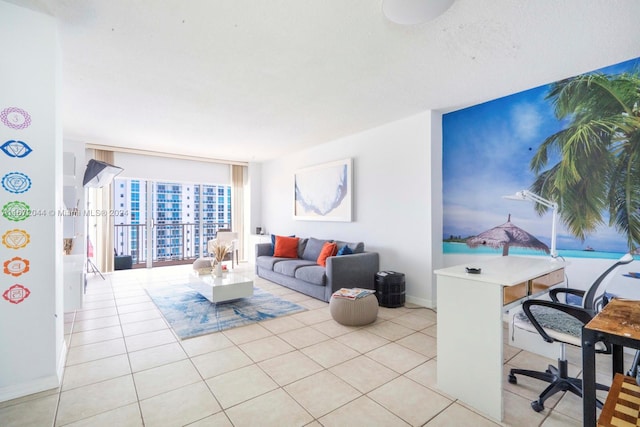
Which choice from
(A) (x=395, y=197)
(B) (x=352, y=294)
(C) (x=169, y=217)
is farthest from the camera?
(C) (x=169, y=217)

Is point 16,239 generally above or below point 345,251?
above

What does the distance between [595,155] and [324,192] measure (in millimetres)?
3731

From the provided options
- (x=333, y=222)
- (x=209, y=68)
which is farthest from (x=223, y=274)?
(x=209, y=68)

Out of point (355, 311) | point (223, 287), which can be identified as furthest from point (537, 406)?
point (223, 287)

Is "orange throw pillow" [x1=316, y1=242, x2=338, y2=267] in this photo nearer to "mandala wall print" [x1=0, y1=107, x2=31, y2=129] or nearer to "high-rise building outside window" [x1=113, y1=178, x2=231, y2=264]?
"mandala wall print" [x1=0, y1=107, x2=31, y2=129]

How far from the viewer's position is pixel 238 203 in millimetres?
7551

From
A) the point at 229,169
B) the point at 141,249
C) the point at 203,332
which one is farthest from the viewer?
the point at 229,169

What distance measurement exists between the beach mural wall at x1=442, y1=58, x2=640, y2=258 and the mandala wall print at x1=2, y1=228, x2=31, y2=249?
427 centimetres

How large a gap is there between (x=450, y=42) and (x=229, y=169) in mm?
6222

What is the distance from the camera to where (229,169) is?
751 centimetres

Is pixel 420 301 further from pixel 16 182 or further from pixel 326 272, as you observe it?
pixel 16 182

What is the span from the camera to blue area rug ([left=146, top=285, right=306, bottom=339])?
10.6 feet

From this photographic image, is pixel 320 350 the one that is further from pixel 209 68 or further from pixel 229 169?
pixel 229 169

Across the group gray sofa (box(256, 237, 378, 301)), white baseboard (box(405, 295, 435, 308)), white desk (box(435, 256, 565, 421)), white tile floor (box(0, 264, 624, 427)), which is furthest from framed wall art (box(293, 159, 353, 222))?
white desk (box(435, 256, 565, 421))
